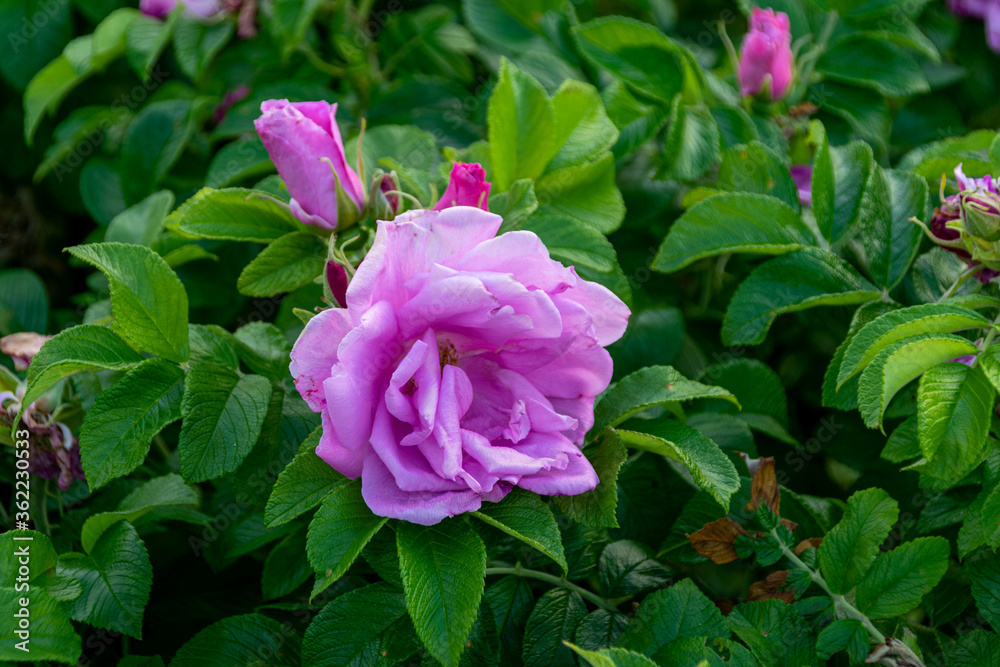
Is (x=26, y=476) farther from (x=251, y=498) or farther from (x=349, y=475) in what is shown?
(x=349, y=475)

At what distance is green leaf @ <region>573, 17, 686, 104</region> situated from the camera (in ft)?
4.23

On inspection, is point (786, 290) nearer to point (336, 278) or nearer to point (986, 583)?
point (986, 583)

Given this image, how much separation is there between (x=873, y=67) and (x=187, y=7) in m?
1.20

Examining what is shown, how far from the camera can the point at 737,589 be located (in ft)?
3.51

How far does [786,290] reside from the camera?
103cm

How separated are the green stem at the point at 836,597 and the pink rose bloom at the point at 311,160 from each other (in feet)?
1.85

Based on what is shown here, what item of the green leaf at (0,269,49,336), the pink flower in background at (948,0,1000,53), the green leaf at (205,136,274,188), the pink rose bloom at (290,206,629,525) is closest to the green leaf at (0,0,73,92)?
the green leaf at (0,269,49,336)

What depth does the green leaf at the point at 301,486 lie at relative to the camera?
74 centimetres

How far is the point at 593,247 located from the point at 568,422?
0.27 m

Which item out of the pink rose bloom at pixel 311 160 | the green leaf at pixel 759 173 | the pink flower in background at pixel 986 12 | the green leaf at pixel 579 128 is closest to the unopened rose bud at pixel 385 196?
the pink rose bloom at pixel 311 160

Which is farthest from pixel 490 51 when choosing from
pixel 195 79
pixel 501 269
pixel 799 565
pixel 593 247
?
pixel 799 565

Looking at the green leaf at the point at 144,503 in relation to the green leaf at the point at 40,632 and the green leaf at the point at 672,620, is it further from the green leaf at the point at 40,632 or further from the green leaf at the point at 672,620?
the green leaf at the point at 672,620

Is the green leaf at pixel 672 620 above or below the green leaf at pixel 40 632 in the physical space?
below

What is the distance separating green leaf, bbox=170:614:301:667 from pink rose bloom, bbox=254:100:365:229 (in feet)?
1.41
